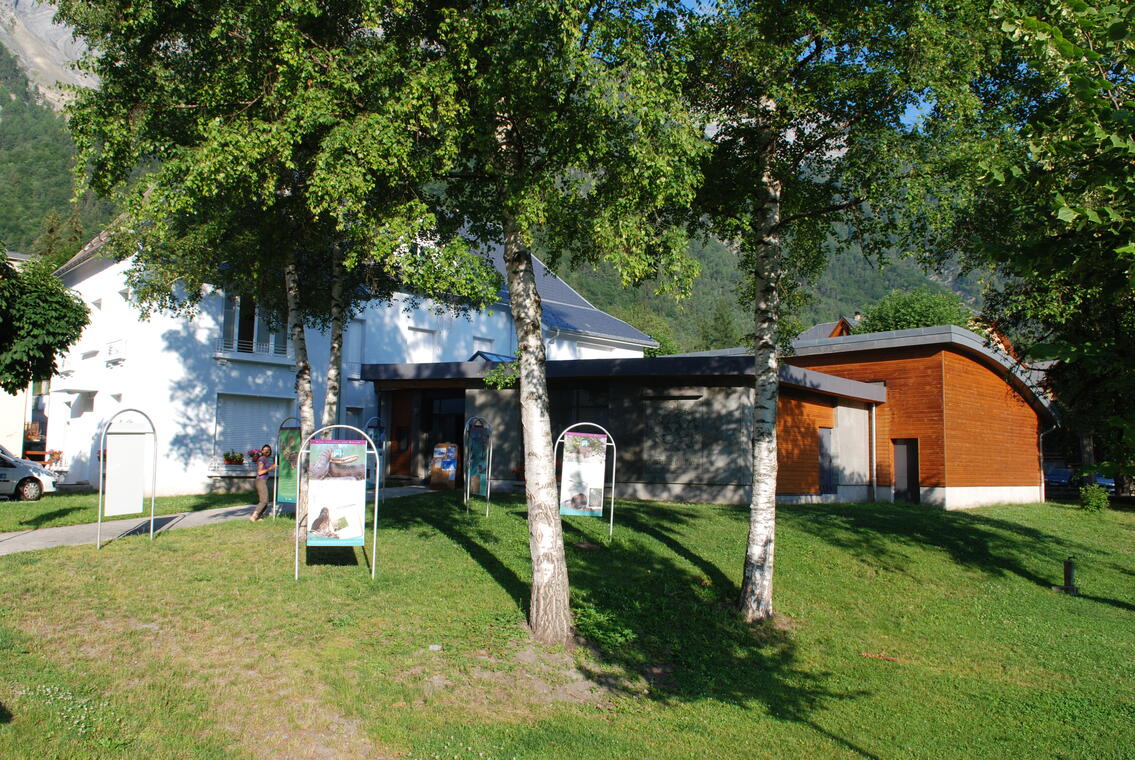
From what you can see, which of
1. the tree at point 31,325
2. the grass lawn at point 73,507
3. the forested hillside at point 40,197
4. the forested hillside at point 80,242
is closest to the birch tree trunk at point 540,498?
the grass lawn at point 73,507

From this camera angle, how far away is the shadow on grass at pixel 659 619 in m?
8.78

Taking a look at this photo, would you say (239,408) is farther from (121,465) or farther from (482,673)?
(482,673)

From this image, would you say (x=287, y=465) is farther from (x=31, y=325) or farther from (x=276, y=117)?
(x=276, y=117)

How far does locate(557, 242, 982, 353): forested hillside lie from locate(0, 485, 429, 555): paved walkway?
26456mm

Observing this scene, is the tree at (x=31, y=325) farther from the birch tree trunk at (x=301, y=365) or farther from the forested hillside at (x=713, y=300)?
the forested hillside at (x=713, y=300)

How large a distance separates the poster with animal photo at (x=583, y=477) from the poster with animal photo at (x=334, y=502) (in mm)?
4366

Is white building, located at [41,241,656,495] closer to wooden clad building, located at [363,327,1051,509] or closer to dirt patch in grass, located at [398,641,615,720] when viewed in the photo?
wooden clad building, located at [363,327,1051,509]

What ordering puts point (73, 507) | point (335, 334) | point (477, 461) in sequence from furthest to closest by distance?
point (477, 461) < point (73, 507) < point (335, 334)

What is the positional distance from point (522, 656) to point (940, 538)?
462 inches

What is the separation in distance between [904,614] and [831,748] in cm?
549

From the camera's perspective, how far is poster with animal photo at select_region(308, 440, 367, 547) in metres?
10.5

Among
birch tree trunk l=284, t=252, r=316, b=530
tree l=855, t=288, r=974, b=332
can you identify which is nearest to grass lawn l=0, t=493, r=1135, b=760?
birch tree trunk l=284, t=252, r=316, b=530

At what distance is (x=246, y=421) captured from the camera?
933 inches

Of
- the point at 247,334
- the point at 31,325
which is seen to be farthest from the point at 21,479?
the point at 247,334
